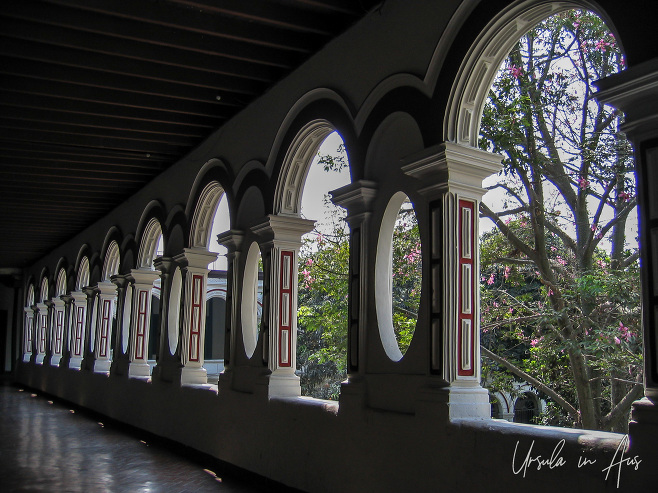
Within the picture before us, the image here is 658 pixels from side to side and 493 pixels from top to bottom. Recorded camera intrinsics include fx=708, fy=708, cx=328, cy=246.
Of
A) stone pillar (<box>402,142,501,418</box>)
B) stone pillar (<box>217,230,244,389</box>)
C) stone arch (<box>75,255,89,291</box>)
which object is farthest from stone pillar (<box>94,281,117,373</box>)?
stone pillar (<box>402,142,501,418</box>)

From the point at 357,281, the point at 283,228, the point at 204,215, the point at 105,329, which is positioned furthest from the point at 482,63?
the point at 105,329

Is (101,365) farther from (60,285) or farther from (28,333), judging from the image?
(28,333)

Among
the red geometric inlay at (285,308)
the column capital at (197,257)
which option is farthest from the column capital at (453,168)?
the column capital at (197,257)

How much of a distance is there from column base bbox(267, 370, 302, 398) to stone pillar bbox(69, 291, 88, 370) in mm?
8990

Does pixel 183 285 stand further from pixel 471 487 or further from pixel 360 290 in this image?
pixel 471 487

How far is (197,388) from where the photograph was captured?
7.57 m

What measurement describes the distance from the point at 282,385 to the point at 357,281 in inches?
60.6

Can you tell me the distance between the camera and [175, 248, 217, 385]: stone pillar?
8.09 metres

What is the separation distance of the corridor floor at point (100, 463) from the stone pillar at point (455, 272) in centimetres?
218

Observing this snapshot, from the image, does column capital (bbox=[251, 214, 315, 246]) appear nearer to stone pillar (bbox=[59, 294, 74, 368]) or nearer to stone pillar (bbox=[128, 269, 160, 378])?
stone pillar (bbox=[128, 269, 160, 378])

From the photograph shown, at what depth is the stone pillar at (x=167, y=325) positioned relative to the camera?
866 centimetres

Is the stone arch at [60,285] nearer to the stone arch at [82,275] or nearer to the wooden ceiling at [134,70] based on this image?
the stone arch at [82,275]

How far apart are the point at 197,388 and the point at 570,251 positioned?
4096 mm

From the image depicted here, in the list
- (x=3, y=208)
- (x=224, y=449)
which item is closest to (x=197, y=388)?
(x=224, y=449)
